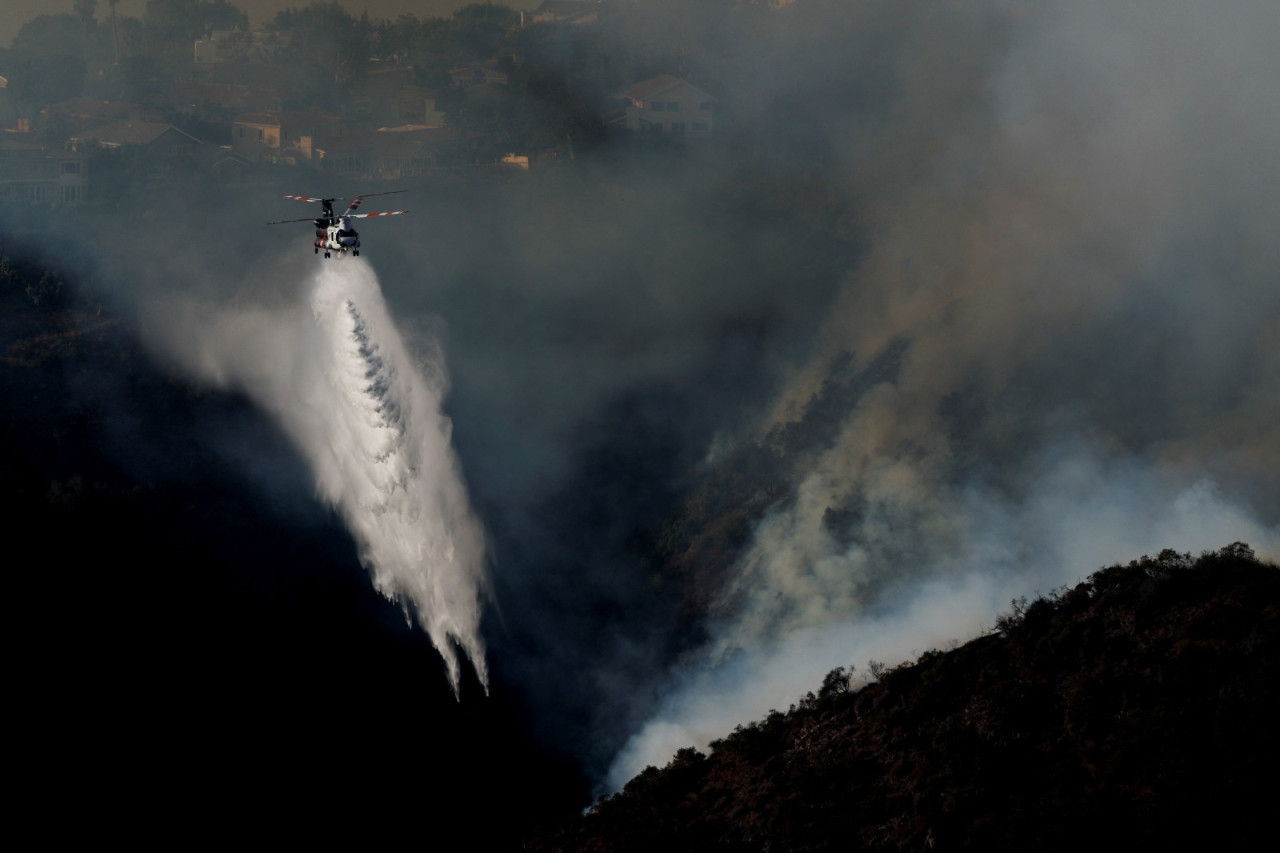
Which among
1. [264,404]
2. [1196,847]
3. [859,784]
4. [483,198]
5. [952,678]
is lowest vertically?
[1196,847]

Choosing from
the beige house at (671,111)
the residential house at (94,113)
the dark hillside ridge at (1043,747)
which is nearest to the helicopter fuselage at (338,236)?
the dark hillside ridge at (1043,747)

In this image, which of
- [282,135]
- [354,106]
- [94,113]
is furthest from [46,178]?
[354,106]

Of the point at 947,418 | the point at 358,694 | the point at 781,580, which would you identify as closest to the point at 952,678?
the point at 781,580

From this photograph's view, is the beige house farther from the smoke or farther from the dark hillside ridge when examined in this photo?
the dark hillside ridge

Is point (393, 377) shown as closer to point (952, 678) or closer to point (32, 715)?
point (32, 715)

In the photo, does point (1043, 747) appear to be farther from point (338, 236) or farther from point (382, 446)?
point (382, 446)

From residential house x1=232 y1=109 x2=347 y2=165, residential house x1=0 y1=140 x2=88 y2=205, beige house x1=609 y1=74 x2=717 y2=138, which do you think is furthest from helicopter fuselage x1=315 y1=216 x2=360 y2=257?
residential house x1=232 y1=109 x2=347 y2=165

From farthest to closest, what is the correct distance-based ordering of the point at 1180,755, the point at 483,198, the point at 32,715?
the point at 483,198 < the point at 32,715 < the point at 1180,755
